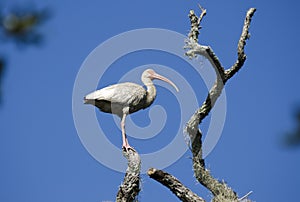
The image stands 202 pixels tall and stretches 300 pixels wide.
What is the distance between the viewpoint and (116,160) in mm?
5789

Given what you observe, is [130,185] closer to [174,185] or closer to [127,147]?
[174,185]

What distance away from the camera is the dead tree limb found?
4.76 meters

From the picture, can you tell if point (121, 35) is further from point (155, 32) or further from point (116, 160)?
point (116, 160)

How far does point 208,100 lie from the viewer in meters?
5.09

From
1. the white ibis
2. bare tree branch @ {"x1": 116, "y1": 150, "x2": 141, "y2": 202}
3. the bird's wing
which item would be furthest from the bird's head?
bare tree branch @ {"x1": 116, "y1": 150, "x2": 141, "y2": 202}

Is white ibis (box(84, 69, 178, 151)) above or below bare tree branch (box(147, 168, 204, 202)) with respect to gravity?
above

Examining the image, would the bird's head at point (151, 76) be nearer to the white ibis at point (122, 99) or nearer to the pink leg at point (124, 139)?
the white ibis at point (122, 99)

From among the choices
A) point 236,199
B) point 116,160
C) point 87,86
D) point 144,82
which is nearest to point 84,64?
point 87,86

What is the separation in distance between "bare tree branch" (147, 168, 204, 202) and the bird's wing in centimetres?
136

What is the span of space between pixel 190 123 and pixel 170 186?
26.5 inches

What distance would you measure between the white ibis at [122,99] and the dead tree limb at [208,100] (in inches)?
33.0

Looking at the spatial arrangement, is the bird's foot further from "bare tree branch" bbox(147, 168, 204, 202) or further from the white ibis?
"bare tree branch" bbox(147, 168, 204, 202)

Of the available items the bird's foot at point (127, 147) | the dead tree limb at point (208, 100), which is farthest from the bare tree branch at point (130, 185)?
the dead tree limb at point (208, 100)

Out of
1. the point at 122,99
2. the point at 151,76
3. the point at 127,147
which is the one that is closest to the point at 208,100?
the point at 127,147
